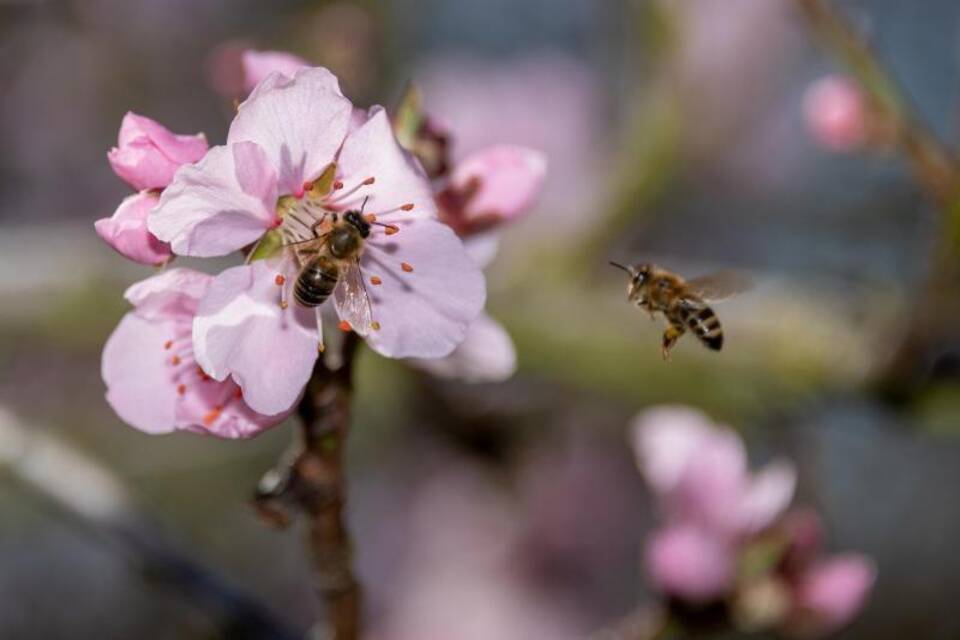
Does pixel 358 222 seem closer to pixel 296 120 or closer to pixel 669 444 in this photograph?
pixel 296 120

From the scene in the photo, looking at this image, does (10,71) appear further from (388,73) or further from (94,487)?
(94,487)

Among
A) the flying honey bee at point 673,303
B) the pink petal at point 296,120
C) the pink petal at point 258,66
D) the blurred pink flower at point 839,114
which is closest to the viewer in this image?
the pink petal at point 296,120

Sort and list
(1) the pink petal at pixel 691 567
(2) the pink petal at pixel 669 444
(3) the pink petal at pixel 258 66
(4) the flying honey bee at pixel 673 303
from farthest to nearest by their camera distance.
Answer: (2) the pink petal at pixel 669 444
(1) the pink petal at pixel 691 567
(4) the flying honey bee at pixel 673 303
(3) the pink petal at pixel 258 66

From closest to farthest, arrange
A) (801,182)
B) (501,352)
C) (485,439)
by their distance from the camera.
Result: (501,352), (485,439), (801,182)

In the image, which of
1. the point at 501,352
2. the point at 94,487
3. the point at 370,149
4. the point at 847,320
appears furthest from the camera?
the point at 847,320

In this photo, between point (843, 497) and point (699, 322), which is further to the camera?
point (843, 497)

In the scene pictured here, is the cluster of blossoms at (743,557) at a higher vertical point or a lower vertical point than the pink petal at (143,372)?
higher

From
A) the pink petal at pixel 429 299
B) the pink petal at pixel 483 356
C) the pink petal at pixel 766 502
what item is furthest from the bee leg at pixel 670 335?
the pink petal at pixel 766 502

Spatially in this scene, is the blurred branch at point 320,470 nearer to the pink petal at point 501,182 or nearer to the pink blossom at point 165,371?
the pink blossom at point 165,371

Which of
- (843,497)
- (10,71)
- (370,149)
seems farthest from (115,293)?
(10,71)
